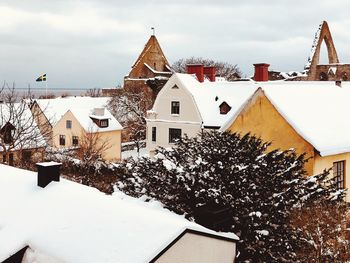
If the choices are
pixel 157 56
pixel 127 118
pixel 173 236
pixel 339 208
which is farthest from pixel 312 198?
pixel 157 56

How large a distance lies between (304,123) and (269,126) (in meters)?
1.60

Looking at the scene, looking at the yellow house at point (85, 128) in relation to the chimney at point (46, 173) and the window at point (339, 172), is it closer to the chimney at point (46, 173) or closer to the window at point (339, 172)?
the window at point (339, 172)

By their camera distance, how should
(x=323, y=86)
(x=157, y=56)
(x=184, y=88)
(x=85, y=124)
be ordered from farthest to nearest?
1. (x=157, y=56)
2. (x=85, y=124)
3. (x=184, y=88)
4. (x=323, y=86)

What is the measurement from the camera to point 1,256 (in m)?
8.94

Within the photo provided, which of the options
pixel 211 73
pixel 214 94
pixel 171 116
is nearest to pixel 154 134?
pixel 171 116

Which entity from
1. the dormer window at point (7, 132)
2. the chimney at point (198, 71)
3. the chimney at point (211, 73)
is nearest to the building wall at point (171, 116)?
the chimney at point (198, 71)

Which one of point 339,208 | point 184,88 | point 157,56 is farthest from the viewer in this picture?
point 157,56

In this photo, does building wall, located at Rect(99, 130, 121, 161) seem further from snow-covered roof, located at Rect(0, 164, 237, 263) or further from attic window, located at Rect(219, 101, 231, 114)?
snow-covered roof, located at Rect(0, 164, 237, 263)

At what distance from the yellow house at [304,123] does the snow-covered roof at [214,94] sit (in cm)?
1117

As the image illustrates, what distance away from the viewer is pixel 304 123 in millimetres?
18859

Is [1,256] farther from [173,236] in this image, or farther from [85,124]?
[85,124]

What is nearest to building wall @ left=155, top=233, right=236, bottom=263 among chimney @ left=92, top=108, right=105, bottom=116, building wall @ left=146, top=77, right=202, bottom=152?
building wall @ left=146, top=77, right=202, bottom=152

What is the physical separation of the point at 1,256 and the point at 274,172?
8.26 metres

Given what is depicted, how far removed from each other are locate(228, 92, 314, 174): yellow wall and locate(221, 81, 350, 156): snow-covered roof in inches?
11.0
